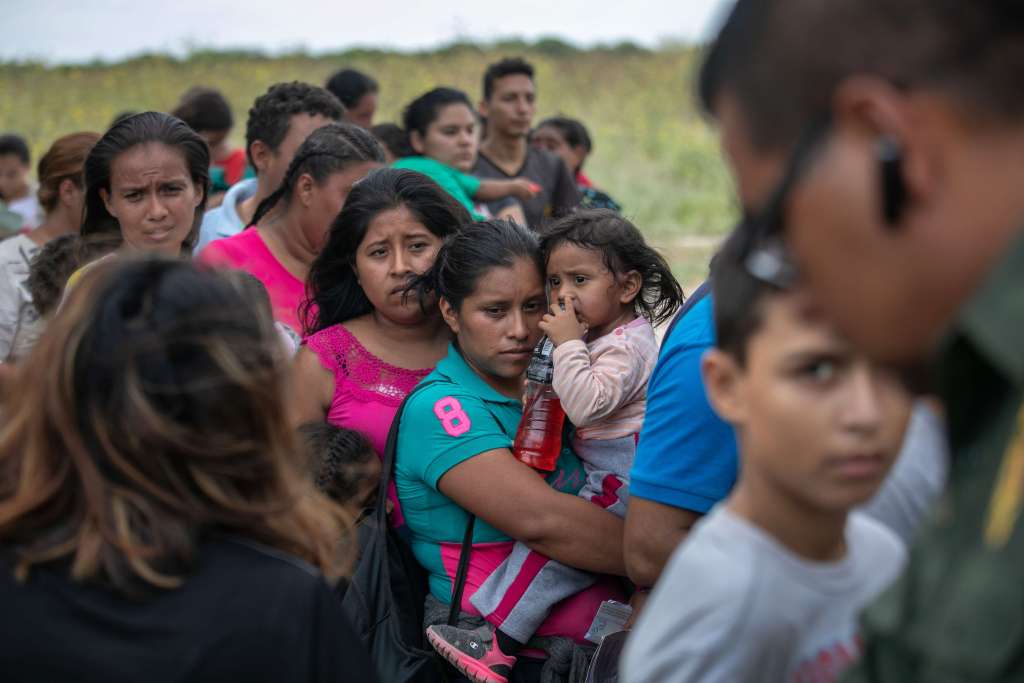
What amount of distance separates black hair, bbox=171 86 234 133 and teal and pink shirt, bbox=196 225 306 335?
364 cm

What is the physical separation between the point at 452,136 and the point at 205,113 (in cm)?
188

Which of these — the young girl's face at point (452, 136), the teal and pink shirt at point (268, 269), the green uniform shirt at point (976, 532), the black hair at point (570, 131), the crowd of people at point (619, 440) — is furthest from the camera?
the black hair at point (570, 131)

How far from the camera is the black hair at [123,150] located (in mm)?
4594

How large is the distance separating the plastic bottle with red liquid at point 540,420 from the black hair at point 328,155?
1.78m

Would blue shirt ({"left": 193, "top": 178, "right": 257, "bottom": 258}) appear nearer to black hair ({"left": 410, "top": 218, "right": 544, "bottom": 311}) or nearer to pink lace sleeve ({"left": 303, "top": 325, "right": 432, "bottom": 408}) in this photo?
pink lace sleeve ({"left": 303, "top": 325, "right": 432, "bottom": 408})

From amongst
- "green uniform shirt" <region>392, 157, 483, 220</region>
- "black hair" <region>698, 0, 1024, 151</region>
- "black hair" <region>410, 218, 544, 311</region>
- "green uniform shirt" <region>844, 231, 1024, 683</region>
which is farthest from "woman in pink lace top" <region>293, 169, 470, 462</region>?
"green uniform shirt" <region>392, 157, 483, 220</region>

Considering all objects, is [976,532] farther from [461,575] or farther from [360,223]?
[360,223]

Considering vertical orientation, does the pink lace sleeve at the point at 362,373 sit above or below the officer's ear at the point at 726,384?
below

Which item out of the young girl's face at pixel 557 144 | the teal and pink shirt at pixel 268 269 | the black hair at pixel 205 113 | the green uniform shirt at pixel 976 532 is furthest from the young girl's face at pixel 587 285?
the young girl's face at pixel 557 144

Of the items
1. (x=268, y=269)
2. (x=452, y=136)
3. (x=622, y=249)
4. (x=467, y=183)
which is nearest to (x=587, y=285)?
(x=622, y=249)

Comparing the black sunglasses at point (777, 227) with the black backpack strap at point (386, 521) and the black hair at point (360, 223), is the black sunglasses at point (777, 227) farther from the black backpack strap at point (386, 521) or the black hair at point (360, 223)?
the black hair at point (360, 223)

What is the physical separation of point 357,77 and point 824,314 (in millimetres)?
7968

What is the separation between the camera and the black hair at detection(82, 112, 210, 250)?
4594 millimetres

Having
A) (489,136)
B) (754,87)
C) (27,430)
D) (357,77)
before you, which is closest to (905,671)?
(754,87)
